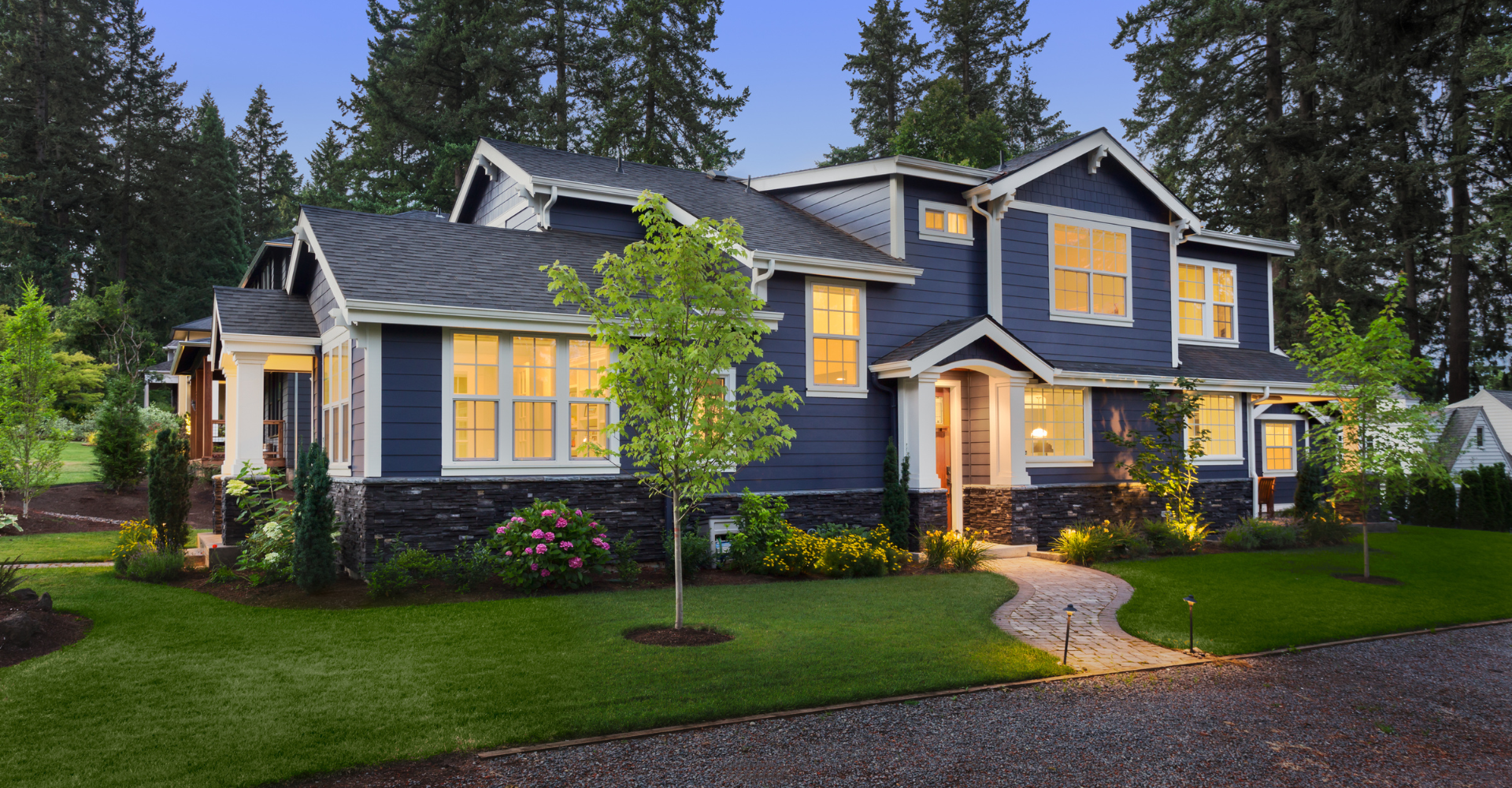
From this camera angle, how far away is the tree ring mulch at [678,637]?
7.68m

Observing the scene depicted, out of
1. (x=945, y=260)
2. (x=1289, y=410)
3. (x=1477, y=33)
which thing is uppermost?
(x=1477, y=33)

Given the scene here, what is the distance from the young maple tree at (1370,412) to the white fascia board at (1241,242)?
4.84 m

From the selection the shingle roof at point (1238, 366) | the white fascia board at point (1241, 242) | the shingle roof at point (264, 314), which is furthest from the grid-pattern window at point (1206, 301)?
the shingle roof at point (264, 314)

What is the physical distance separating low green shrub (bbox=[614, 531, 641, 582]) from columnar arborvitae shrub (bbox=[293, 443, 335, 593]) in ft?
10.6

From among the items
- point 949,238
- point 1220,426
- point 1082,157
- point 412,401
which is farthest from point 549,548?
point 1220,426

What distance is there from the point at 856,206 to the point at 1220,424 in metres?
8.44

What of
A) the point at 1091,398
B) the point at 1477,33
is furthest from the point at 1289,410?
the point at 1477,33

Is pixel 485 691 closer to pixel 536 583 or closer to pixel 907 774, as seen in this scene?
pixel 907 774

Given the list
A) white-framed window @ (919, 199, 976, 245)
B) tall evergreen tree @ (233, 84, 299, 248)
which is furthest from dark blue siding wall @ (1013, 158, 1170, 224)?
tall evergreen tree @ (233, 84, 299, 248)

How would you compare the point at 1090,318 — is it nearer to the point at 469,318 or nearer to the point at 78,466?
the point at 469,318

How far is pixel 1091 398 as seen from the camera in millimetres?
15602

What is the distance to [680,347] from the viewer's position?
800 centimetres

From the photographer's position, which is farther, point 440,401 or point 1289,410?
point 1289,410

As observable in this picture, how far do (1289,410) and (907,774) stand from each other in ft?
67.2
